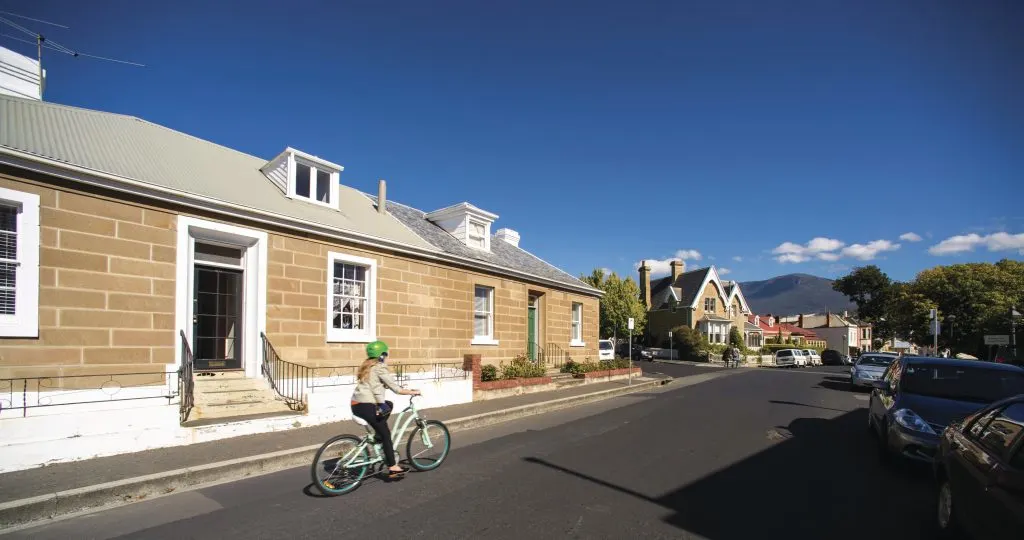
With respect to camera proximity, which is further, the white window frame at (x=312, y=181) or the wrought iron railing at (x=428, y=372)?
the wrought iron railing at (x=428, y=372)

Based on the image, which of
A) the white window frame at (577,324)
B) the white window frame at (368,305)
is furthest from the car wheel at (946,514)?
the white window frame at (577,324)

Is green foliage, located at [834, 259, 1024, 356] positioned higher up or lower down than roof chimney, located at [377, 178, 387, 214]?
lower down

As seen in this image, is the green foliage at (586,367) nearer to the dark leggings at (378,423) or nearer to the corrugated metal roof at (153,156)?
the corrugated metal roof at (153,156)

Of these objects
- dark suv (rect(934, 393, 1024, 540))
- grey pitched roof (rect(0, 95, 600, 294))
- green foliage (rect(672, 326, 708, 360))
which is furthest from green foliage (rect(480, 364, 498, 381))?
green foliage (rect(672, 326, 708, 360))

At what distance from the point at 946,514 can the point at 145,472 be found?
8.31 metres

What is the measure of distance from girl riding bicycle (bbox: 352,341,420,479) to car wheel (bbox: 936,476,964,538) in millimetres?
5407

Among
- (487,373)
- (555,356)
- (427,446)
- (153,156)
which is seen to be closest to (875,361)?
(555,356)

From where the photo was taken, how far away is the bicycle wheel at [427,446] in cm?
716

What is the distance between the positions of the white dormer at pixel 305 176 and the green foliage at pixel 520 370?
21.2ft

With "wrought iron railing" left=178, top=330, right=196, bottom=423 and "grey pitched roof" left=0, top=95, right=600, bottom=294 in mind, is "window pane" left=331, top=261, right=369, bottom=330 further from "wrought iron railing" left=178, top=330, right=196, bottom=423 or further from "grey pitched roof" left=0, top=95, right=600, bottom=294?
"wrought iron railing" left=178, top=330, right=196, bottom=423

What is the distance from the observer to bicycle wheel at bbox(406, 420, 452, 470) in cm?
716

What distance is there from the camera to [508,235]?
939 inches

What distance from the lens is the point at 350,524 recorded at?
5.21m

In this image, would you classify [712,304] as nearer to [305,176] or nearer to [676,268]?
[676,268]
